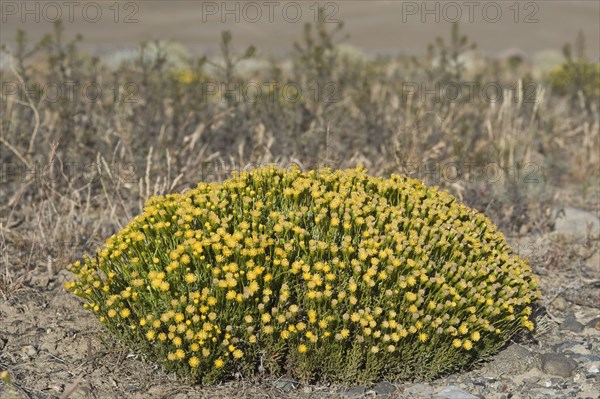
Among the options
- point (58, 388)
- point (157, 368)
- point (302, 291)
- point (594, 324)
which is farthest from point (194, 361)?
point (594, 324)

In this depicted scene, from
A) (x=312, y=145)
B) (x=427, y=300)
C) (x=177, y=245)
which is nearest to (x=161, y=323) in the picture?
(x=177, y=245)

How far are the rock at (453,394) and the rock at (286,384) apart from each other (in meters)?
0.77

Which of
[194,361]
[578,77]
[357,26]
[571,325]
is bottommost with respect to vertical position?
[571,325]

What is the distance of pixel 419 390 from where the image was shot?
13.5ft

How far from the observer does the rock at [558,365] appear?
4406 mm

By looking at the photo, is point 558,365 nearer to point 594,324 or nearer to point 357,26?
point 594,324

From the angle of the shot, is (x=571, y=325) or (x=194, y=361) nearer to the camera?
(x=194, y=361)

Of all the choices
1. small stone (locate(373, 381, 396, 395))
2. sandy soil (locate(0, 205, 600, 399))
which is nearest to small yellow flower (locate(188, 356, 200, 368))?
sandy soil (locate(0, 205, 600, 399))

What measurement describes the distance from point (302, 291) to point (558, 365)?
163 centimetres

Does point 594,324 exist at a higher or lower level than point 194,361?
lower

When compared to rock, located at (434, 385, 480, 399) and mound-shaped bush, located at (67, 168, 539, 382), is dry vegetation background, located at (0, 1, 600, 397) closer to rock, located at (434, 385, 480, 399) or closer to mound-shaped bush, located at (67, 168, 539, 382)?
mound-shaped bush, located at (67, 168, 539, 382)

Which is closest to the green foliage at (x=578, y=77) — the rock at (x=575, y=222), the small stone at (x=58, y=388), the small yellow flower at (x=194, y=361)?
the rock at (x=575, y=222)

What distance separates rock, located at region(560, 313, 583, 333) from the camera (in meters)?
5.04

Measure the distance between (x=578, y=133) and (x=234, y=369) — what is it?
7283mm
